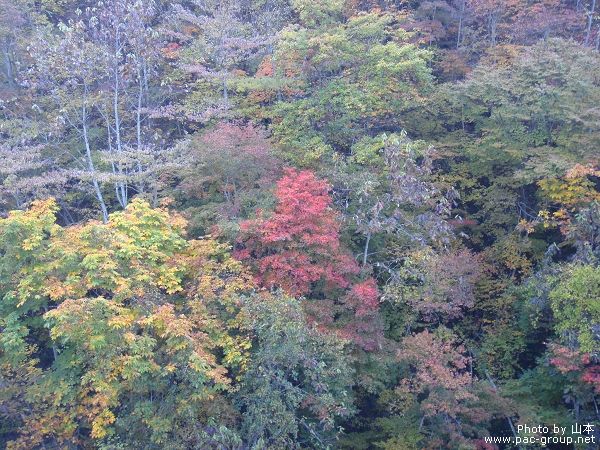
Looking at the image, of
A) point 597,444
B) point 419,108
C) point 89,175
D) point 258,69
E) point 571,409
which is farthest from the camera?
point 258,69

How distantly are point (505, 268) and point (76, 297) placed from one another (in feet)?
43.7

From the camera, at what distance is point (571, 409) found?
11672 mm

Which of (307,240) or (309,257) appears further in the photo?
(309,257)

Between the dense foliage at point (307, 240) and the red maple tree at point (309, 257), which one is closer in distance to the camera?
the dense foliage at point (307, 240)

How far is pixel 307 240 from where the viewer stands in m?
12.1

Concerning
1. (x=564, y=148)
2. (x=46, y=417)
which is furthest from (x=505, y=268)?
(x=46, y=417)

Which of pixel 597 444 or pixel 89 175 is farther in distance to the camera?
pixel 89 175

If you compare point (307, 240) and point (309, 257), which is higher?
point (307, 240)

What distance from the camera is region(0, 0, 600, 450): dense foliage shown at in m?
10.5

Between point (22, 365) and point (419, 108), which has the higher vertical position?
point (419, 108)

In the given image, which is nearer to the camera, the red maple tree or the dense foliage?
the dense foliage

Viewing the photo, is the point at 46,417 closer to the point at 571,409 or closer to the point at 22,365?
the point at 22,365

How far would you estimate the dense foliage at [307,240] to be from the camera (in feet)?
34.3

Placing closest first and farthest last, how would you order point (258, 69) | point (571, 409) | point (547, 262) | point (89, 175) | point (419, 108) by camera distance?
point (571, 409) → point (547, 262) → point (89, 175) → point (419, 108) → point (258, 69)
